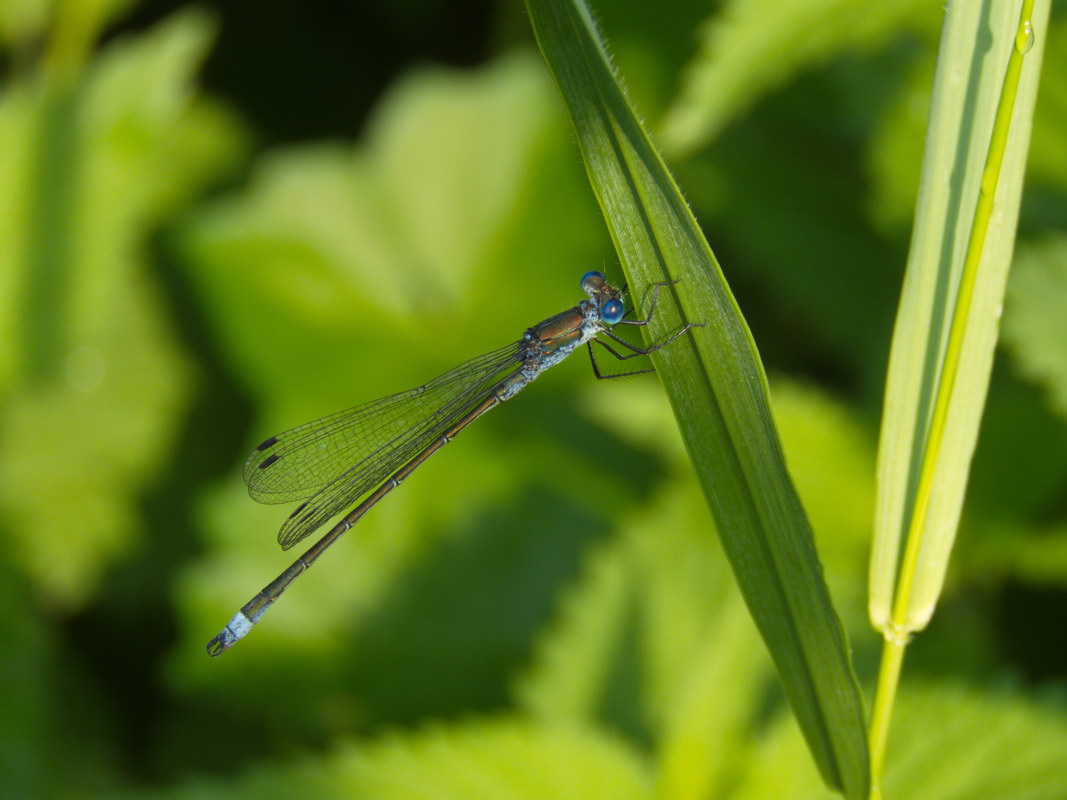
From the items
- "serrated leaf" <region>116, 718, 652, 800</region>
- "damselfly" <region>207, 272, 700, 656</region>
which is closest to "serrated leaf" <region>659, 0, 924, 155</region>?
"damselfly" <region>207, 272, 700, 656</region>

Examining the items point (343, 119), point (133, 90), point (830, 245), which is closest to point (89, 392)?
point (133, 90)

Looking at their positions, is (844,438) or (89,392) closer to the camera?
(844,438)

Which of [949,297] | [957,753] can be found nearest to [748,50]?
[949,297]

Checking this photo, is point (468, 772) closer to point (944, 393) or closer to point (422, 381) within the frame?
point (944, 393)

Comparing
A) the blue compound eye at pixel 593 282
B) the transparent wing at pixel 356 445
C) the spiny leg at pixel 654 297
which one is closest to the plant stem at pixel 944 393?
the spiny leg at pixel 654 297

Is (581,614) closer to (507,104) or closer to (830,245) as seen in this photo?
(830,245)

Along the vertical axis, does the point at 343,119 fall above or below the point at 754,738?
above
